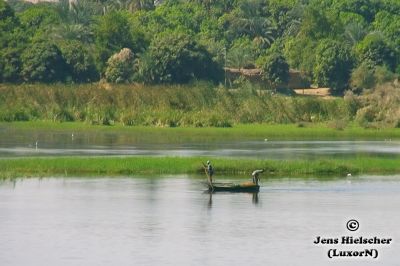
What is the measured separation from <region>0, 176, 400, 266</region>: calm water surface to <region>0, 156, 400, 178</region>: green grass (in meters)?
1.16

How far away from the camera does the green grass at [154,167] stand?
5188 cm

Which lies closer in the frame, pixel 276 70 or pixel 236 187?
pixel 236 187

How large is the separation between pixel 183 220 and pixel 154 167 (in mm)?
12134

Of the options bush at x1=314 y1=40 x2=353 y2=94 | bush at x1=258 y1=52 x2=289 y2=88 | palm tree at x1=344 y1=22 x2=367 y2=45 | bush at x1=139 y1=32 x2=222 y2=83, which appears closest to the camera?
bush at x1=139 y1=32 x2=222 y2=83

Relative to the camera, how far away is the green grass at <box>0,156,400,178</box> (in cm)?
5188

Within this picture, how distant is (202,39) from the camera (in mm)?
140250

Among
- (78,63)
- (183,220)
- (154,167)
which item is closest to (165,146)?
(154,167)

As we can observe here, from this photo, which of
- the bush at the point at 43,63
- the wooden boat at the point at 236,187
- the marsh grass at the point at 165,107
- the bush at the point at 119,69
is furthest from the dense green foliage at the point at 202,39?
the wooden boat at the point at 236,187

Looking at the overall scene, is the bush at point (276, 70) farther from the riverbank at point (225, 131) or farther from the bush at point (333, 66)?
the riverbank at point (225, 131)

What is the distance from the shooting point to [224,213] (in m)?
41.9

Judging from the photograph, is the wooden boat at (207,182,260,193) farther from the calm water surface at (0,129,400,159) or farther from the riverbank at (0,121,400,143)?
the riverbank at (0,121,400,143)

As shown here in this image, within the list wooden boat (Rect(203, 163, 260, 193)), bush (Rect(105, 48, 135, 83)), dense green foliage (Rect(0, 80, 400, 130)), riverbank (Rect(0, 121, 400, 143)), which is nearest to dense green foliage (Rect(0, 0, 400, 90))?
bush (Rect(105, 48, 135, 83))

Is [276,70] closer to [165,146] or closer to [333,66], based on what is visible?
[333,66]

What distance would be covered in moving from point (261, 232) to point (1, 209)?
9.00 meters
